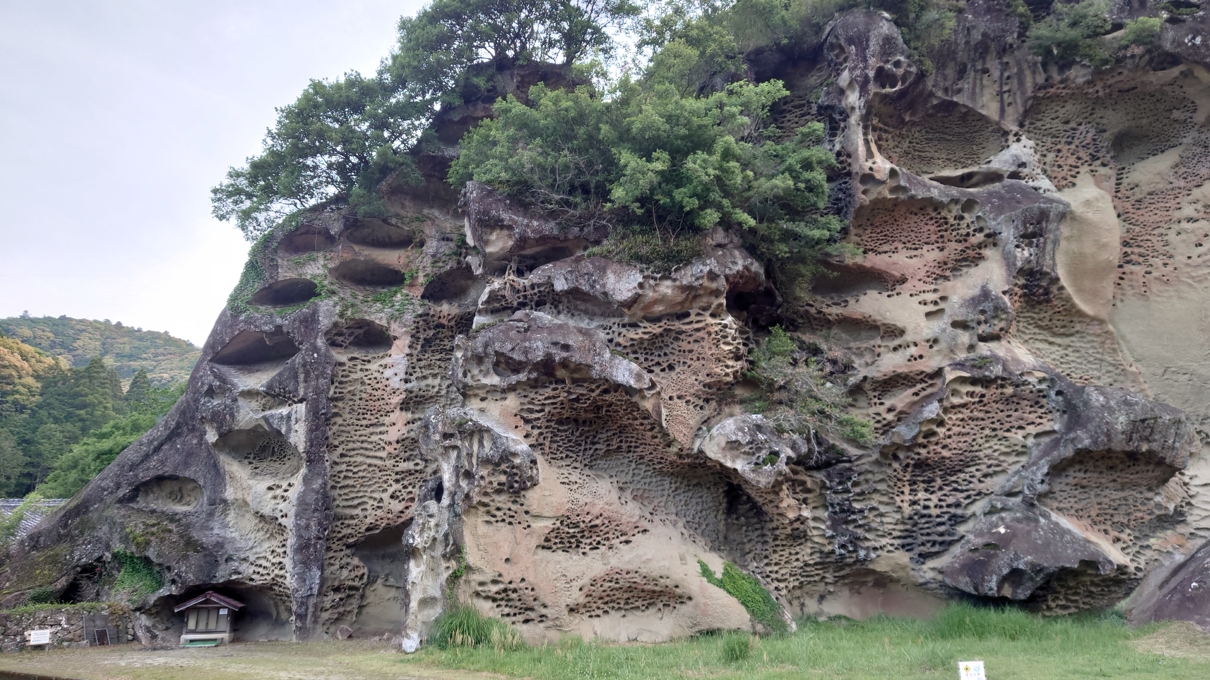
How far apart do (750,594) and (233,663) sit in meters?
7.94

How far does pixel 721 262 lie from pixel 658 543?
16.5 ft

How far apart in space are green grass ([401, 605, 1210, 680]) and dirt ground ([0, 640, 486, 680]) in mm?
587

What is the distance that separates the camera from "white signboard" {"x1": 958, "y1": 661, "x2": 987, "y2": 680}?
5891 millimetres

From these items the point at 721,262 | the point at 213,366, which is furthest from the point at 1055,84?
the point at 213,366

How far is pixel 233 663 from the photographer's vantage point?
10.8m

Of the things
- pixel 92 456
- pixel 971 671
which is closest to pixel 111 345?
pixel 92 456

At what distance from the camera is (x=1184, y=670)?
26.2 feet

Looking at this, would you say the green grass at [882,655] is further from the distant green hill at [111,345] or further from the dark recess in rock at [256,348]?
the distant green hill at [111,345]

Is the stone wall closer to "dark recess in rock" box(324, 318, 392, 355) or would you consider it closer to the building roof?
the building roof

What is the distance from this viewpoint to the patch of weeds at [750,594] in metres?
11.9

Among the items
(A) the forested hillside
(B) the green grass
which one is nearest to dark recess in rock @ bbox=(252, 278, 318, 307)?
(A) the forested hillside

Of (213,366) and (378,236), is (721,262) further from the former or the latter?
(213,366)

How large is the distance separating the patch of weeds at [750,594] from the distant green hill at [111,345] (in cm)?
5365

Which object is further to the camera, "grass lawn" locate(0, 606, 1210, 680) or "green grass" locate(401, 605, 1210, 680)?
"grass lawn" locate(0, 606, 1210, 680)
